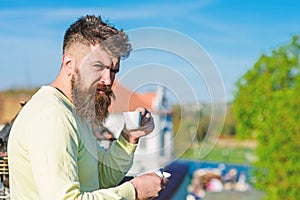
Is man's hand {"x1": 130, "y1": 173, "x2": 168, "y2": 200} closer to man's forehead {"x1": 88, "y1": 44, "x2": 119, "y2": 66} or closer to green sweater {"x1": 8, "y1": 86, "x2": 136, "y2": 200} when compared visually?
green sweater {"x1": 8, "y1": 86, "x2": 136, "y2": 200}

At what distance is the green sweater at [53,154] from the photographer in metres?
1.29

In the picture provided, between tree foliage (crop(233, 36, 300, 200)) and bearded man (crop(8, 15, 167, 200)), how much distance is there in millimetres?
5196


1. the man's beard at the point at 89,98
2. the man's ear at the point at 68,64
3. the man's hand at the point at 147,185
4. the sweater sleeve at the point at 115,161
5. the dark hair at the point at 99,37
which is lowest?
the man's hand at the point at 147,185

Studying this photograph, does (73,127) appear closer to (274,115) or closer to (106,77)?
(106,77)

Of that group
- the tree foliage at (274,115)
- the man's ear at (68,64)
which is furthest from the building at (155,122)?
the tree foliage at (274,115)

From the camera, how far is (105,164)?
1.73 meters

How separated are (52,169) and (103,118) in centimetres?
32

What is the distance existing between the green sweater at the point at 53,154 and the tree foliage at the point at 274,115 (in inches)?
206

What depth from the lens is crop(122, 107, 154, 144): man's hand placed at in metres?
1.61

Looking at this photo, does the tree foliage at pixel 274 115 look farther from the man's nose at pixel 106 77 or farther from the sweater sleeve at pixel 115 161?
the man's nose at pixel 106 77

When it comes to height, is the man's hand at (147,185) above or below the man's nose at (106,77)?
below

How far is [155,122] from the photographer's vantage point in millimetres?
1691

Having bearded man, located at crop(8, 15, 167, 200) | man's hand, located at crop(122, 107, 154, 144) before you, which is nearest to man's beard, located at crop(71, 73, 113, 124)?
bearded man, located at crop(8, 15, 167, 200)

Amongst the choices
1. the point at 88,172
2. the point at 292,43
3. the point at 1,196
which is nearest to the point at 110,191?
the point at 88,172
